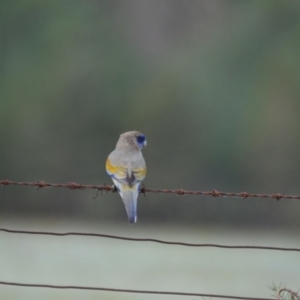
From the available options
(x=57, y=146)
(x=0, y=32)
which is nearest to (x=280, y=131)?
(x=57, y=146)

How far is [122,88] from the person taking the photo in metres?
29.4

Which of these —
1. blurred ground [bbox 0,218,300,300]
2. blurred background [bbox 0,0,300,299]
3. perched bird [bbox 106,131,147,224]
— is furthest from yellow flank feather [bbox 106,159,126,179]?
blurred background [bbox 0,0,300,299]

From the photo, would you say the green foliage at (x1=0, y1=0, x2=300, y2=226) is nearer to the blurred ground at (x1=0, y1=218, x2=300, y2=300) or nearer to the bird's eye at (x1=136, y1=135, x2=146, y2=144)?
the blurred ground at (x1=0, y1=218, x2=300, y2=300)

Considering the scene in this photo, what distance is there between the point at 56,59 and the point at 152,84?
3481 millimetres

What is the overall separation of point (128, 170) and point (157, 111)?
69.5 feet

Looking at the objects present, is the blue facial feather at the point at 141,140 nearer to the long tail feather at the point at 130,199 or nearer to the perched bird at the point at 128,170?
the perched bird at the point at 128,170

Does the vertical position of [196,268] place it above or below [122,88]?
below

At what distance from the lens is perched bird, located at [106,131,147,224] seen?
23.5 feet

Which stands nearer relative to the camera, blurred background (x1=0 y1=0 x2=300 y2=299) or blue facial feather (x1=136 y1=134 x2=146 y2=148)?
blue facial feather (x1=136 y1=134 x2=146 y2=148)

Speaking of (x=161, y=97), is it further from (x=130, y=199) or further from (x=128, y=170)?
(x=130, y=199)

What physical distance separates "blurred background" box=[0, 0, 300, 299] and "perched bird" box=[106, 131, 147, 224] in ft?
51.3

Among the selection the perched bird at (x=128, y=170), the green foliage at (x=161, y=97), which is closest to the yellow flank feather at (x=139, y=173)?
the perched bird at (x=128, y=170)

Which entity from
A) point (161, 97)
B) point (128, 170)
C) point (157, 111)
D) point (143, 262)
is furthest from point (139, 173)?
point (161, 97)

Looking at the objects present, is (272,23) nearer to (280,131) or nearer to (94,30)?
(280,131)
